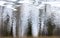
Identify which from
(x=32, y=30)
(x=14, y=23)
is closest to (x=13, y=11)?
(x=14, y=23)

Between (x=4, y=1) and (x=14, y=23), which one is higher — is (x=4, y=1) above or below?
above

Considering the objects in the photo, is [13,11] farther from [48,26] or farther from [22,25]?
[48,26]

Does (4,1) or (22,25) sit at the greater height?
(4,1)

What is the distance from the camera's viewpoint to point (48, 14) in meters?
1.11

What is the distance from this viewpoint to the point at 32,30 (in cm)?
111

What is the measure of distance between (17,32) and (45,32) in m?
0.21

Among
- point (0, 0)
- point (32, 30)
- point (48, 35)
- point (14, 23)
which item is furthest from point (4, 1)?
point (48, 35)

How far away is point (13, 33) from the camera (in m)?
1.11

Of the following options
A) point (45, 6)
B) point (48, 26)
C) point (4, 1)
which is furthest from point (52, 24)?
point (4, 1)

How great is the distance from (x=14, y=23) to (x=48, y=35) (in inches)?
10.8

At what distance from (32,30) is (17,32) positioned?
0.12 meters

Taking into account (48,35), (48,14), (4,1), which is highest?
(4,1)

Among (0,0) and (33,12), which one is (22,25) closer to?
(33,12)

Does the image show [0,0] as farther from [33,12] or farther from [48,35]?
[48,35]
